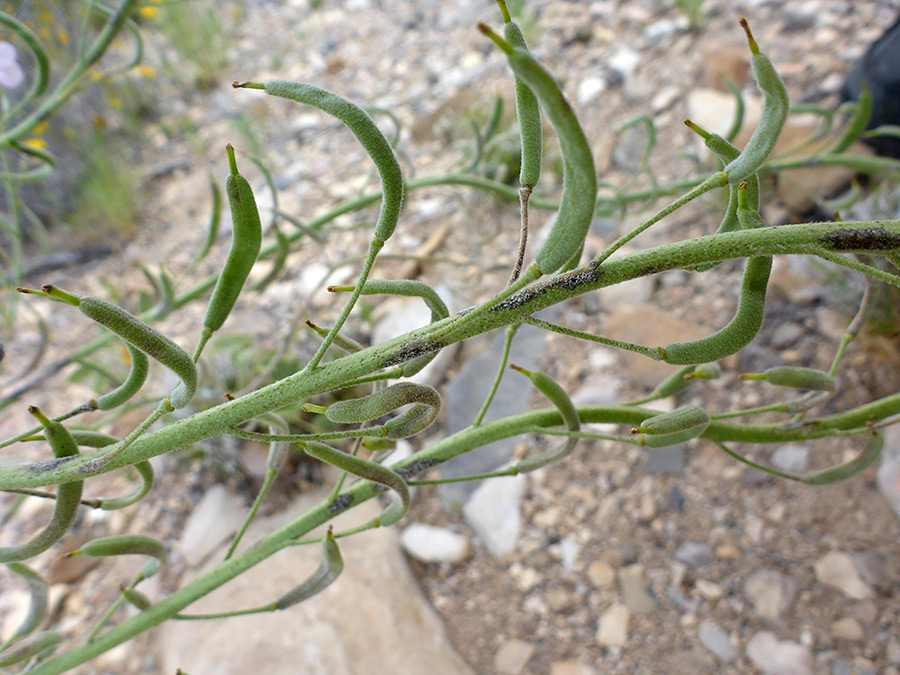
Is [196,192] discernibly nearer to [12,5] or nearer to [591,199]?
[12,5]

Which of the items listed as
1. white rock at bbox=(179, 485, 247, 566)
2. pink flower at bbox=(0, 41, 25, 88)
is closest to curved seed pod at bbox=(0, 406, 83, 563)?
pink flower at bbox=(0, 41, 25, 88)

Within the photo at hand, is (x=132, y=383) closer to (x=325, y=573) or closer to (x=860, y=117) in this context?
(x=325, y=573)

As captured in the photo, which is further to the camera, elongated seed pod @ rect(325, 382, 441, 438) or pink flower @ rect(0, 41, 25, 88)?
pink flower @ rect(0, 41, 25, 88)

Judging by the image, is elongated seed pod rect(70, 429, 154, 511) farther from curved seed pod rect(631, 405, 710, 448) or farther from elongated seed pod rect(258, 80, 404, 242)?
curved seed pod rect(631, 405, 710, 448)

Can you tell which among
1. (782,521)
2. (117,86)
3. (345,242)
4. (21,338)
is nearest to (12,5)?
(117,86)

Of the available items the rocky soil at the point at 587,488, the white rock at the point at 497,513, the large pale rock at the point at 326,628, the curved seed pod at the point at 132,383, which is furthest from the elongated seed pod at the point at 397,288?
the white rock at the point at 497,513
